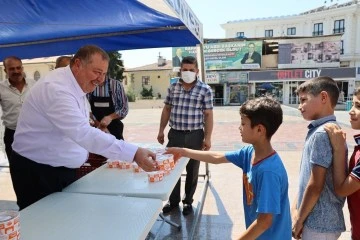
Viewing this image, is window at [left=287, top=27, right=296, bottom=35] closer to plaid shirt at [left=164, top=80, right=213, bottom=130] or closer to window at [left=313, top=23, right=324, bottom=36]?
window at [left=313, top=23, right=324, bottom=36]

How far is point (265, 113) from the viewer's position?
1638mm

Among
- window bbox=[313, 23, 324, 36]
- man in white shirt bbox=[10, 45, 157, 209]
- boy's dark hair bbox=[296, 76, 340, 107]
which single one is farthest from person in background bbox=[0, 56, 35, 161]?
window bbox=[313, 23, 324, 36]

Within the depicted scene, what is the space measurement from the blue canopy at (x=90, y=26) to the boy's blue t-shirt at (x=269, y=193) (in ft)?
4.23

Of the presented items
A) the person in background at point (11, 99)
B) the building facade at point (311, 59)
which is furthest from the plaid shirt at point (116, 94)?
the building facade at point (311, 59)

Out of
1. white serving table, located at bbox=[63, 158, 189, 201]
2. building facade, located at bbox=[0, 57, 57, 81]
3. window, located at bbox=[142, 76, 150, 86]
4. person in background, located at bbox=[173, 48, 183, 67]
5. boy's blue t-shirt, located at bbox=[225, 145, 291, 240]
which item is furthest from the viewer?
window, located at bbox=[142, 76, 150, 86]

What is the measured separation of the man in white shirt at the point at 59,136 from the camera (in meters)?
1.80

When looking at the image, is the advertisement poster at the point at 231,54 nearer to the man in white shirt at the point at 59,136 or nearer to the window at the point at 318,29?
the window at the point at 318,29

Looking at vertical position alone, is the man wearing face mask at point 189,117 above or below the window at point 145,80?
below

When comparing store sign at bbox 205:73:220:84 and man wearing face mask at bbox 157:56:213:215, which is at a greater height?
store sign at bbox 205:73:220:84

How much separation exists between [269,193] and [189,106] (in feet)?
7.27

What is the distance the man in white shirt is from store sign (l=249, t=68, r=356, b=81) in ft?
96.6

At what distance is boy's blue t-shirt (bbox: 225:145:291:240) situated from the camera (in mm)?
1501

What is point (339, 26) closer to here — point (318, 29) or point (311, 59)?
point (318, 29)

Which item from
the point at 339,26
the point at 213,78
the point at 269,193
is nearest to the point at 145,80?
the point at 213,78
